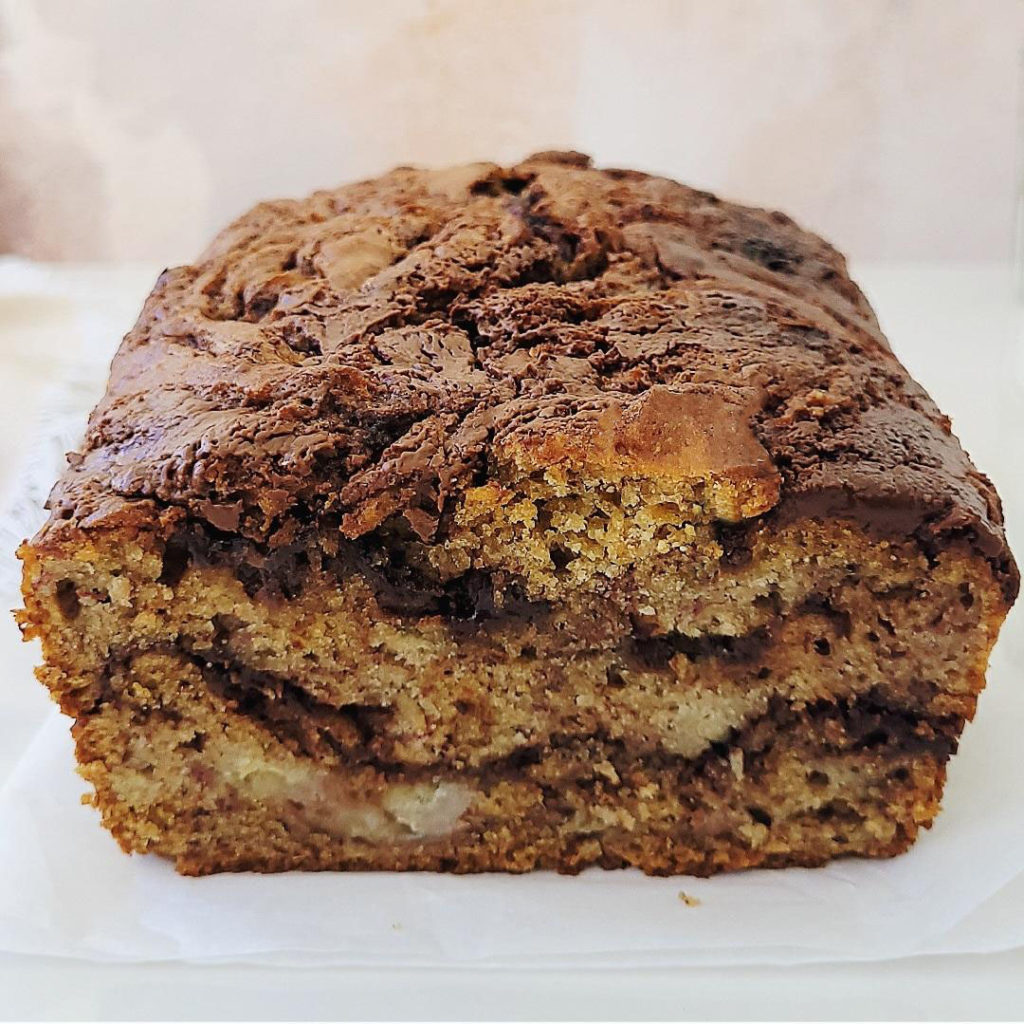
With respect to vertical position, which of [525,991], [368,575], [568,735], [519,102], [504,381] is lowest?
[525,991]

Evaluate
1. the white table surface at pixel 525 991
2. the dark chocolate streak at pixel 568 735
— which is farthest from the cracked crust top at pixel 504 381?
the white table surface at pixel 525 991

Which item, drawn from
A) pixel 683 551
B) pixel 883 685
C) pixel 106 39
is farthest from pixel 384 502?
pixel 106 39

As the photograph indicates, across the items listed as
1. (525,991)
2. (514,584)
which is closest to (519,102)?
(514,584)

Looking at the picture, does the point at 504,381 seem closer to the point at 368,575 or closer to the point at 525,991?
the point at 368,575

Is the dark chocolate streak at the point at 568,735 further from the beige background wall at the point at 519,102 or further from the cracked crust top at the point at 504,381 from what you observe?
the beige background wall at the point at 519,102

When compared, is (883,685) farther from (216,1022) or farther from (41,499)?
(41,499)

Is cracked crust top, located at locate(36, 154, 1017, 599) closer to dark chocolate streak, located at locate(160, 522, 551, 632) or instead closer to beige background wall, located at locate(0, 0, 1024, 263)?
dark chocolate streak, located at locate(160, 522, 551, 632)

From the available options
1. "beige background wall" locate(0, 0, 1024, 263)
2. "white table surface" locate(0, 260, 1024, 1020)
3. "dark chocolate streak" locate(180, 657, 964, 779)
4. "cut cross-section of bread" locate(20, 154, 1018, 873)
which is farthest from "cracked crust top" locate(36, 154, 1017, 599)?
Result: "beige background wall" locate(0, 0, 1024, 263)
